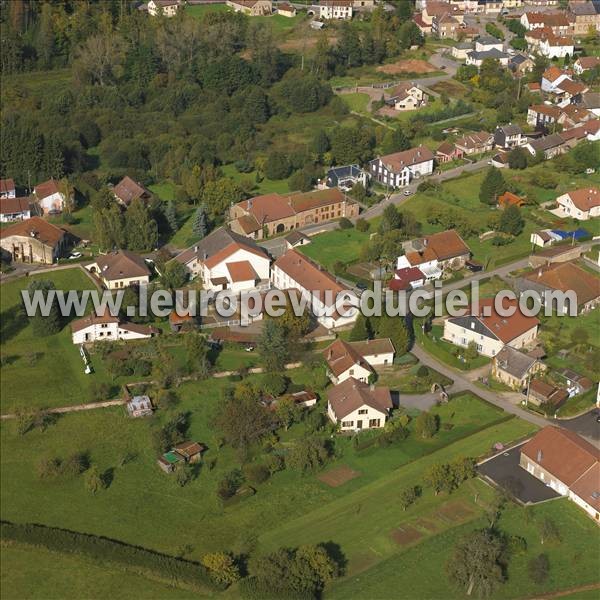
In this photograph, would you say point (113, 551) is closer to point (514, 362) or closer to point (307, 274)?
point (514, 362)

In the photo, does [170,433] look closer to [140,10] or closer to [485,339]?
[485,339]

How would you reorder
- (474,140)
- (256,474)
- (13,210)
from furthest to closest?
(474,140) → (13,210) → (256,474)

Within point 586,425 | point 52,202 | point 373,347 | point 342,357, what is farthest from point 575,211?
point 52,202

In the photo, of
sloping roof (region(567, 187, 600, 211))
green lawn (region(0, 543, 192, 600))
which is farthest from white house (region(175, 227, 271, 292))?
green lawn (region(0, 543, 192, 600))

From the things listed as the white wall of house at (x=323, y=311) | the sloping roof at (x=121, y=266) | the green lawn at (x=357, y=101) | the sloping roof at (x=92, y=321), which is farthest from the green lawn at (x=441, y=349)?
the green lawn at (x=357, y=101)

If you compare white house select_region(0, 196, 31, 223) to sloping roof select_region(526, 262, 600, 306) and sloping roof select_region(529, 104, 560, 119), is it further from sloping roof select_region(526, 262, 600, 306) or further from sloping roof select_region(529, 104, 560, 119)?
sloping roof select_region(529, 104, 560, 119)

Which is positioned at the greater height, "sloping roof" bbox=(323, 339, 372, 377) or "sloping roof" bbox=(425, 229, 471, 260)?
"sloping roof" bbox=(425, 229, 471, 260)

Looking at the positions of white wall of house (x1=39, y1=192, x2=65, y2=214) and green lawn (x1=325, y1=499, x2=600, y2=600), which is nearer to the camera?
green lawn (x1=325, y1=499, x2=600, y2=600)
